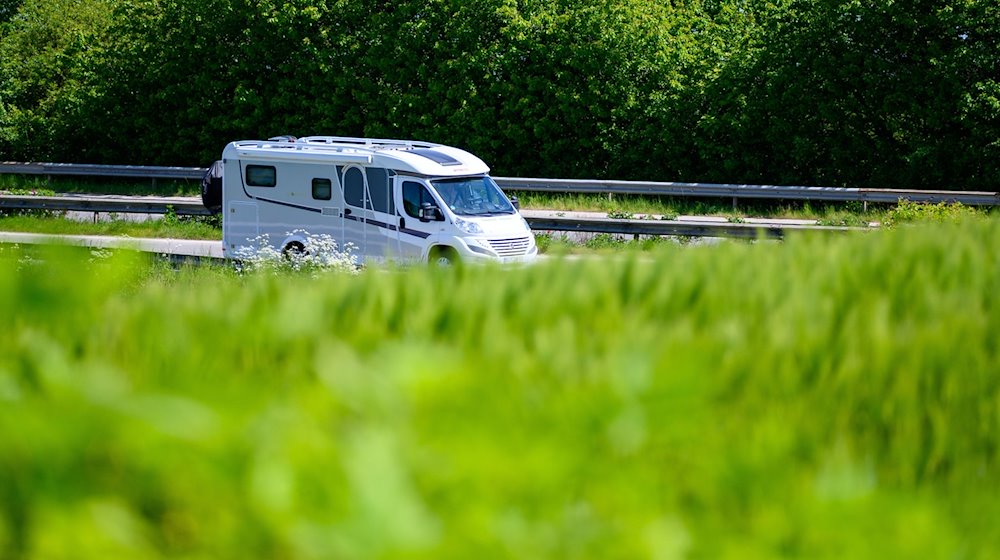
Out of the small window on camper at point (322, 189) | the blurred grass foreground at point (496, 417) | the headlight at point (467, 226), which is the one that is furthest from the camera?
the small window on camper at point (322, 189)

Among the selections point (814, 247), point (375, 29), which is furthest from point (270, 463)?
point (375, 29)

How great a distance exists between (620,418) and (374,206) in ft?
49.1

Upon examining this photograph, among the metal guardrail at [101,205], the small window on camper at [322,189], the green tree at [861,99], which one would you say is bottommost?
the metal guardrail at [101,205]

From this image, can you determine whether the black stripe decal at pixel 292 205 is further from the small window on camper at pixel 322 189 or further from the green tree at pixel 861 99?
the green tree at pixel 861 99

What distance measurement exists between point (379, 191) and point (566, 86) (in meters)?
12.3

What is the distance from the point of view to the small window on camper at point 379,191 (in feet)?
55.4

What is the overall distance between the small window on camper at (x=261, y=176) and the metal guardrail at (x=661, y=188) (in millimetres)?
9234

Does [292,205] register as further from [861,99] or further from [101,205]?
[861,99]

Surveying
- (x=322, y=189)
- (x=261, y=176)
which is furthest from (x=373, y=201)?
(x=261, y=176)

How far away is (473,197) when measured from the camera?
17.2m

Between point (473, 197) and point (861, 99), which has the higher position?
point (861, 99)

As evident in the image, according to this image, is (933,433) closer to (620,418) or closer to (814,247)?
(620,418)

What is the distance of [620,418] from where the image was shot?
2287 millimetres

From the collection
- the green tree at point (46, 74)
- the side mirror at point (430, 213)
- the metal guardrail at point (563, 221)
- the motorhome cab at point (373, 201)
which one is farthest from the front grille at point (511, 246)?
the green tree at point (46, 74)
